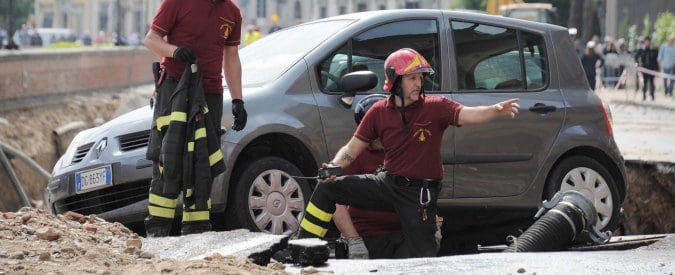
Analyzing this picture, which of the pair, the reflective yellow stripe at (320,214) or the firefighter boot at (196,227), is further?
the firefighter boot at (196,227)

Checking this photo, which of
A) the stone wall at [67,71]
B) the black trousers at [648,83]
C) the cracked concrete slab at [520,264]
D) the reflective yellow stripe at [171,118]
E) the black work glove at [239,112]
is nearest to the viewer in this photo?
the cracked concrete slab at [520,264]

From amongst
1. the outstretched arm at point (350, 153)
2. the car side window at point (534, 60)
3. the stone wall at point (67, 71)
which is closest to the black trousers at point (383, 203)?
the outstretched arm at point (350, 153)

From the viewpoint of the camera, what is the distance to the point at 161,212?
29.7 feet

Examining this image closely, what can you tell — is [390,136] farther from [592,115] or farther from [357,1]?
[357,1]

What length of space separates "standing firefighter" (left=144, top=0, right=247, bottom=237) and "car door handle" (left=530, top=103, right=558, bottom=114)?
2426mm

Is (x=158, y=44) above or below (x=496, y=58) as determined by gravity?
above

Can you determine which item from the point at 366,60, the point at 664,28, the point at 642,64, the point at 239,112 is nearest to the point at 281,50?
the point at 366,60

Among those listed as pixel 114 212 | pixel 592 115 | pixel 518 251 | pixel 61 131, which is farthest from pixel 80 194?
pixel 61 131

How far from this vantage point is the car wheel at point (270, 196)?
949 cm

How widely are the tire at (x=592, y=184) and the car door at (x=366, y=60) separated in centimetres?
95

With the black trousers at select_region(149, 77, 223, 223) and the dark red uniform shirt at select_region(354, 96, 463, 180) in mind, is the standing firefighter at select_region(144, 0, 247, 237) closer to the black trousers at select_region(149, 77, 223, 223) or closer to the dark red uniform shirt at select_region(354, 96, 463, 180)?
the black trousers at select_region(149, 77, 223, 223)

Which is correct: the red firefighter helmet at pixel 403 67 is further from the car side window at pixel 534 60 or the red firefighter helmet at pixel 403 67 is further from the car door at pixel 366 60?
the car side window at pixel 534 60

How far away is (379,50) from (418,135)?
1.87 meters

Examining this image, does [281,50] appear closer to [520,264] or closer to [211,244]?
[211,244]
